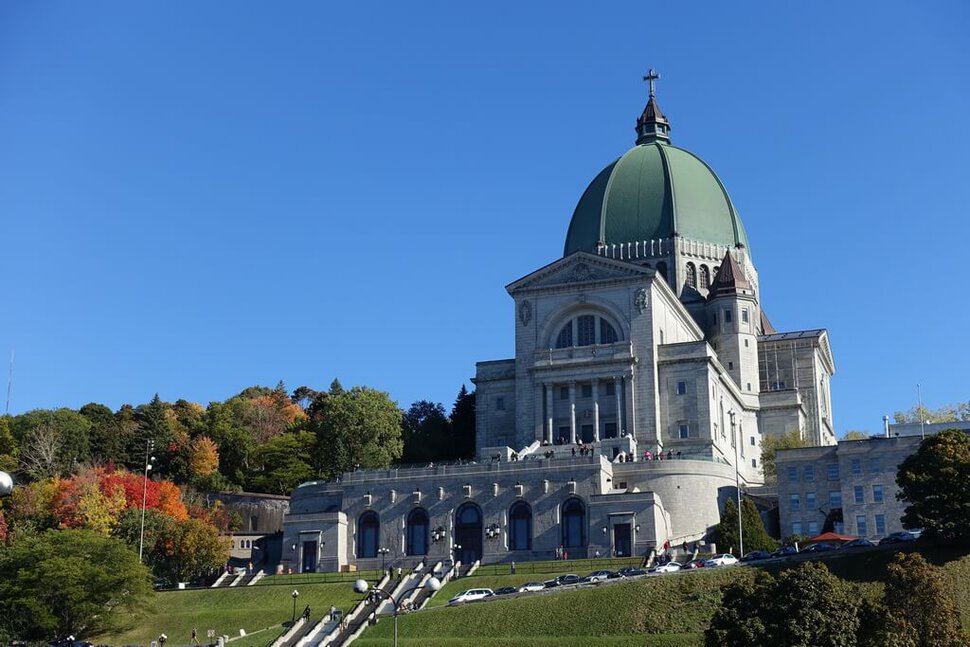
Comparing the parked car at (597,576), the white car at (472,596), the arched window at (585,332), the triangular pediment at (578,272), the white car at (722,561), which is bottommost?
the white car at (472,596)

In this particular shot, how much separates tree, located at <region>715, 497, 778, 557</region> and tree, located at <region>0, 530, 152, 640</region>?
3485 centimetres

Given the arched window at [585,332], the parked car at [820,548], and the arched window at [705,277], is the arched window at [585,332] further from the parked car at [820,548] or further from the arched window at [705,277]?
the parked car at [820,548]

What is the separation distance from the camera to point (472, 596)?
7725 centimetres

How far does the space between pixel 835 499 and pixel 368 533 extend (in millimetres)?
31858

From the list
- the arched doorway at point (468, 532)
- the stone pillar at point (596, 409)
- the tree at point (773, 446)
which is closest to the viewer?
the arched doorway at point (468, 532)

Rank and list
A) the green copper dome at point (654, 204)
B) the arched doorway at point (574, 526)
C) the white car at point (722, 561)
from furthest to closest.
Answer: the green copper dome at point (654, 204), the arched doorway at point (574, 526), the white car at point (722, 561)

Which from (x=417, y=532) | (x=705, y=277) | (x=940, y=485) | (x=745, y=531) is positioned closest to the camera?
(x=940, y=485)

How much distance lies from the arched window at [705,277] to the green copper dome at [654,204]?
2811mm

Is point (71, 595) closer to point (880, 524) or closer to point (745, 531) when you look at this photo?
point (745, 531)

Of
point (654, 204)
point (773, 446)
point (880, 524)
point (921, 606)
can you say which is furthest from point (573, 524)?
point (654, 204)

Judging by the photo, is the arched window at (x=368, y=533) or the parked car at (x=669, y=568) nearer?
the parked car at (x=669, y=568)

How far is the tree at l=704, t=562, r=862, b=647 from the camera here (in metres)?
55.3

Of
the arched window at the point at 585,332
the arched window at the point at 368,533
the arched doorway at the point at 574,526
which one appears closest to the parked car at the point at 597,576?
the arched doorway at the point at 574,526

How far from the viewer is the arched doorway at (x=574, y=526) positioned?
92.9 metres
